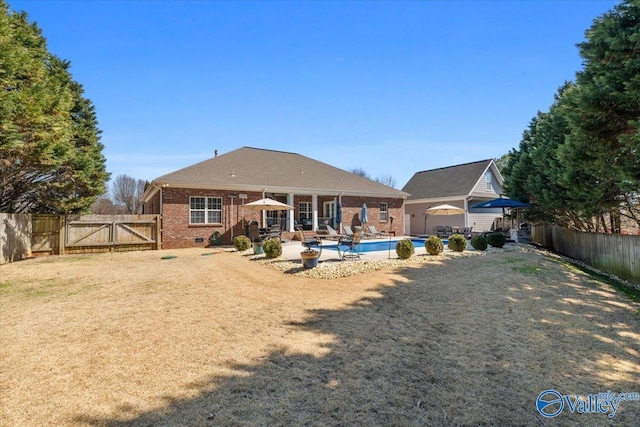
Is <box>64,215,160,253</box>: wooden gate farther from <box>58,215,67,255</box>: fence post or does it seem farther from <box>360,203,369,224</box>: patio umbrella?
<box>360,203,369,224</box>: patio umbrella

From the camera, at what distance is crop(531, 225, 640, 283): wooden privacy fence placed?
1001 cm

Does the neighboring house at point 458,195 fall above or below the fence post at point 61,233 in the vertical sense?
above

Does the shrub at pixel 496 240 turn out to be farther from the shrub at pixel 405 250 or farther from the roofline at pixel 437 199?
the roofline at pixel 437 199

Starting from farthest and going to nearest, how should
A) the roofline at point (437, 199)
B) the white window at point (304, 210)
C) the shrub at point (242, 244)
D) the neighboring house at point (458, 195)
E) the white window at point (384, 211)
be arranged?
the neighboring house at point (458, 195), the roofline at point (437, 199), the white window at point (384, 211), the white window at point (304, 210), the shrub at point (242, 244)

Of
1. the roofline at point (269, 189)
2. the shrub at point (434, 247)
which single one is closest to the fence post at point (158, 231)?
the roofline at point (269, 189)

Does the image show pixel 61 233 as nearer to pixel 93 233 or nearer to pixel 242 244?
pixel 93 233

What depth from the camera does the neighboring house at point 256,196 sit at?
1673 cm

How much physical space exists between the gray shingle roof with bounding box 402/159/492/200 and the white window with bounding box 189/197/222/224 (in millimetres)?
18134

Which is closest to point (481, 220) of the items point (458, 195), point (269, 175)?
point (458, 195)

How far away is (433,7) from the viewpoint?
9398 mm

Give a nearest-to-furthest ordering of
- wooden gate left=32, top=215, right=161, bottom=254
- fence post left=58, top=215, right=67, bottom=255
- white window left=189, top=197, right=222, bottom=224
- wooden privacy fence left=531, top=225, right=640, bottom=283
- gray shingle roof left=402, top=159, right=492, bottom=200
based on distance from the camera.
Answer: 1. wooden privacy fence left=531, top=225, right=640, bottom=283
2. wooden gate left=32, top=215, right=161, bottom=254
3. fence post left=58, top=215, right=67, bottom=255
4. white window left=189, top=197, right=222, bottom=224
5. gray shingle roof left=402, top=159, right=492, bottom=200

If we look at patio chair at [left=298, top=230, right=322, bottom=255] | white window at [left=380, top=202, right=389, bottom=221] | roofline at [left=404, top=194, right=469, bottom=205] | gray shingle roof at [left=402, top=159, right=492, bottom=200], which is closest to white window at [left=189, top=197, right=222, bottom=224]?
patio chair at [left=298, top=230, right=322, bottom=255]

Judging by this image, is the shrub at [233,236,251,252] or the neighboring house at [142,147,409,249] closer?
the shrub at [233,236,251,252]

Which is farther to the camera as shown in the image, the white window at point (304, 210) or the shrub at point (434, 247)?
the white window at point (304, 210)
